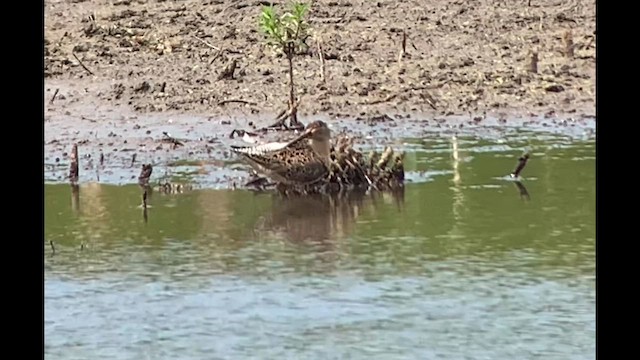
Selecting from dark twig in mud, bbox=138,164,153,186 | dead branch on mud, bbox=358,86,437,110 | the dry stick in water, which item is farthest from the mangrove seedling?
the dry stick in water

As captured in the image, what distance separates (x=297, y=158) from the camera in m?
8.95

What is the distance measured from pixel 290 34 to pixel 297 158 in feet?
8.83

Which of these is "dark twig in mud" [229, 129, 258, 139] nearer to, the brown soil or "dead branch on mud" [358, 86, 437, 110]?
the brown soil

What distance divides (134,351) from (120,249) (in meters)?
1.77

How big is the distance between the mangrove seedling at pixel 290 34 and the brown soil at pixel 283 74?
0.30 m

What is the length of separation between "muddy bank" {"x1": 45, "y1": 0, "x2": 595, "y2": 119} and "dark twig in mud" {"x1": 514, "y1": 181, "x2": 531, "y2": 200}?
238 cm

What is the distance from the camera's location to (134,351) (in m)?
5.99

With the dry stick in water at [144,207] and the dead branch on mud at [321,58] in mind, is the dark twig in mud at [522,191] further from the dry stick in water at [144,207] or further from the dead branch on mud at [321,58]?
the dead branch on mud at [321,58]

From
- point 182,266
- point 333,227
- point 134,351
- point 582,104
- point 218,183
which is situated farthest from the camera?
point 582,104

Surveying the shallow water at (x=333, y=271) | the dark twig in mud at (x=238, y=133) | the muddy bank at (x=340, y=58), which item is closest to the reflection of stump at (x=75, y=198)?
the shallow water at (x=333, y=271)
